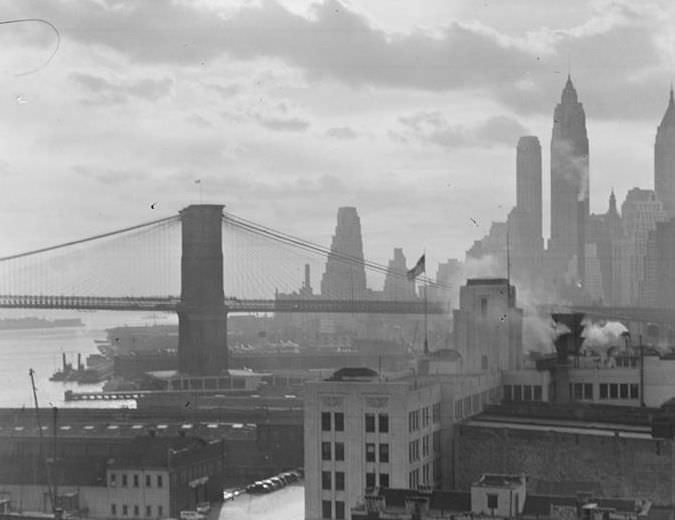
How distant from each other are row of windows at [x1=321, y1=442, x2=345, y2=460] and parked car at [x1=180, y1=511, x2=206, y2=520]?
566cm

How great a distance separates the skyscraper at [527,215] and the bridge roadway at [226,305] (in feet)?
70.8

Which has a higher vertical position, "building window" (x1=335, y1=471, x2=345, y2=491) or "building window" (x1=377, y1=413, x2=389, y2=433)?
"building window" (x1=377, y1=413, x2=389, y2=433)

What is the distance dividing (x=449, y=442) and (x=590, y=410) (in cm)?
369

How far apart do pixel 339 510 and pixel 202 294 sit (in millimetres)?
44160

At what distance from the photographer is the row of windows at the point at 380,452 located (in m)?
25.1

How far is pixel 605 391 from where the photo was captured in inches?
1272

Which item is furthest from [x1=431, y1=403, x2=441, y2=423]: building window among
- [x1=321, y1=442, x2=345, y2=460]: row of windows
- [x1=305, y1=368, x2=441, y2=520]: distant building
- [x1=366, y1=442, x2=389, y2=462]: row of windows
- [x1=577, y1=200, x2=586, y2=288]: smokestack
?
[x1=577, y1=200, x2=586, y2=288]: smokestack

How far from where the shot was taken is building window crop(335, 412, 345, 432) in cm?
2536

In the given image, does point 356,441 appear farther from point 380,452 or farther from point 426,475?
point 426,475

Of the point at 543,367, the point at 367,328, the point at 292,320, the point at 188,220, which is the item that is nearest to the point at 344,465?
the point at 543,367

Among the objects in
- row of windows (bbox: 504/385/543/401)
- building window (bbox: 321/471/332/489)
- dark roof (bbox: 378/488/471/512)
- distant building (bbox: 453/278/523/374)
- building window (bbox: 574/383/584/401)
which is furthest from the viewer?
distant building (bbox: 453/278/523/374)

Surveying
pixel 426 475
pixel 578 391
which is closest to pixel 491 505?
pixel 426 475

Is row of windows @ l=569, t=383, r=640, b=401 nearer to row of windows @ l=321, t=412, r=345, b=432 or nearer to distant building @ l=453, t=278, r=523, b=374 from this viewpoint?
distant building @ l=453, t=278, r=523, b=374

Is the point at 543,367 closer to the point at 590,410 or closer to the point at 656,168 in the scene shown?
the point at 590,410
